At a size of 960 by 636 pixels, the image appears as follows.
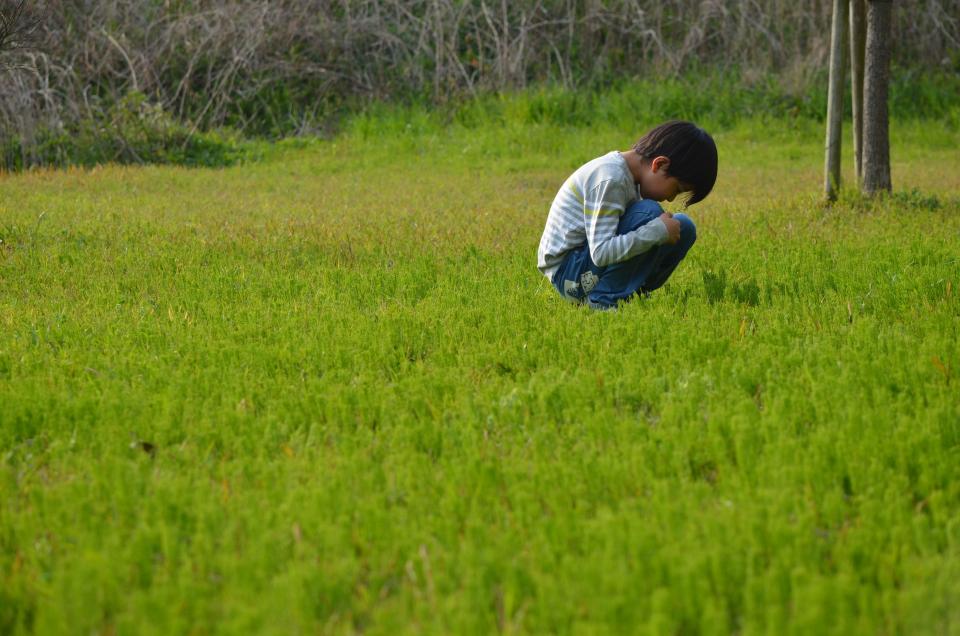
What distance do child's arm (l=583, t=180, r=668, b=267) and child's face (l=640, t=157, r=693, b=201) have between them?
134 millimetres

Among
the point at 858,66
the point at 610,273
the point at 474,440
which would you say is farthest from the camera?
the point at 858,66

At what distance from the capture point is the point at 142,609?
7.30 feet

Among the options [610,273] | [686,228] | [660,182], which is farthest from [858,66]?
[610,273]

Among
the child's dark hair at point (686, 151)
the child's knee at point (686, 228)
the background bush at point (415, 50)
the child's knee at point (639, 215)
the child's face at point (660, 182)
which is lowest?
the background bush at point (415, 50)

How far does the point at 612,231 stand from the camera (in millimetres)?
4609

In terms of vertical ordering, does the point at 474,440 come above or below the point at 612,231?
below

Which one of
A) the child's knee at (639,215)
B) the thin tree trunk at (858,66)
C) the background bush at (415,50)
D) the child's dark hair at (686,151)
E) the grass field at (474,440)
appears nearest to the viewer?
the grass field at (474,440)

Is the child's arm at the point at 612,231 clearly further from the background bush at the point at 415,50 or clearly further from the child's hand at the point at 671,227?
the background bush at the point at 415,50

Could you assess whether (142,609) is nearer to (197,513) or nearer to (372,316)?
(197,513)

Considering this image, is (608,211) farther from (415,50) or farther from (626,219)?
(415,50)

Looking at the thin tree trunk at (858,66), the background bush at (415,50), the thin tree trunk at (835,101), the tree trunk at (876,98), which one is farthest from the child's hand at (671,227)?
the background bush at (415,50)

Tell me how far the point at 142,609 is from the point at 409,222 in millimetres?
5440

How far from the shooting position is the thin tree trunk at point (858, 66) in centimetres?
807

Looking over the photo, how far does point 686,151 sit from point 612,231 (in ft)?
1.56
